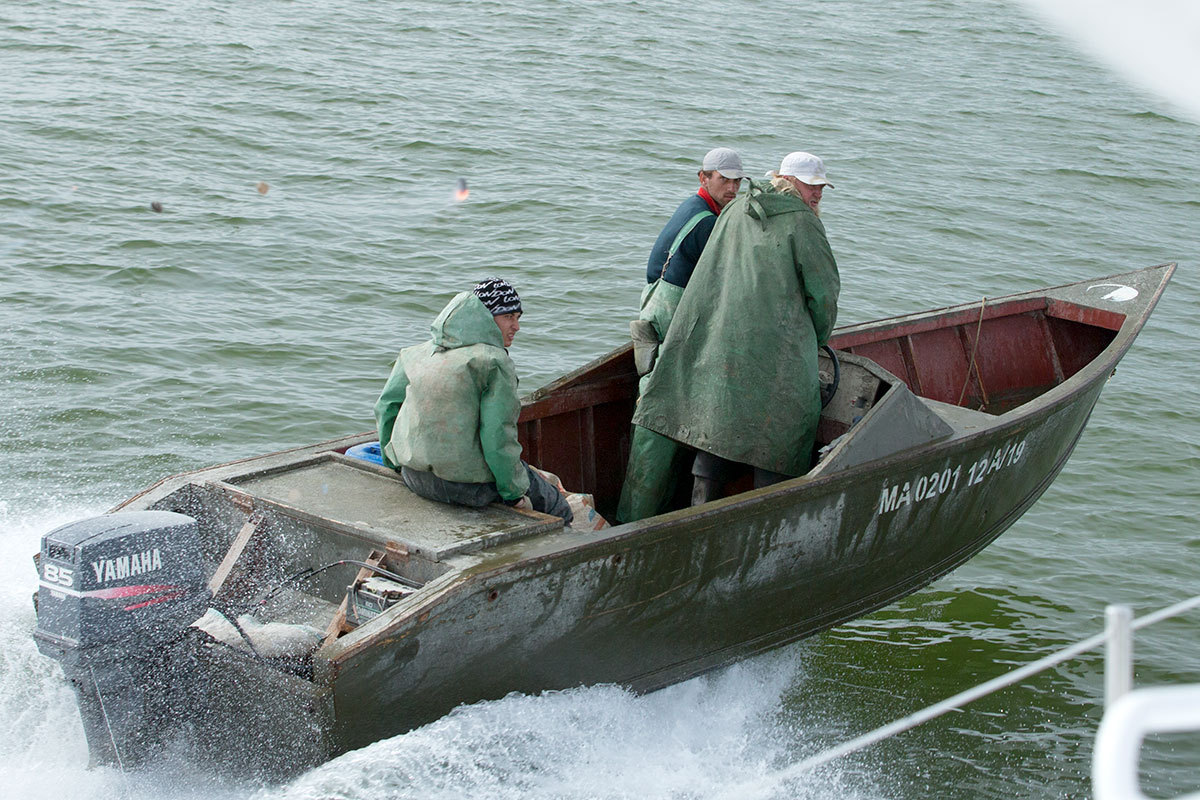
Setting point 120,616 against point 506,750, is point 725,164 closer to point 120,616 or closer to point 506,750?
point 506,750

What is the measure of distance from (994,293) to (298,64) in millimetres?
9694

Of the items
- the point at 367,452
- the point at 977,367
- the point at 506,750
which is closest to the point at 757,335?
the point at 367,452

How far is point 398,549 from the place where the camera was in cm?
457

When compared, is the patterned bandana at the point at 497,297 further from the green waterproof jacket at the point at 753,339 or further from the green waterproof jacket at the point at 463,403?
the green waterproof jacket at the point at 753,339

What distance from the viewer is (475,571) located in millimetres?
4324

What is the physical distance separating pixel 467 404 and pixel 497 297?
0.43m

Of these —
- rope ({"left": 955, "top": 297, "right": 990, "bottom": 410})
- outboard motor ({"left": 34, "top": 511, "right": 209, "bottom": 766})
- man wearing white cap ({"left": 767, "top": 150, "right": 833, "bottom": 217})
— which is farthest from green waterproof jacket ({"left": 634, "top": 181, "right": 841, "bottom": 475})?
rope ({"left": 955, "top": 297, "right": 990, "bottom": 410})

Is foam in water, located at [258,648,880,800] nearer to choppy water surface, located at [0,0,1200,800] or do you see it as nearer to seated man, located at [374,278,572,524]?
choppy water surface, located at [0,0,1200,800]

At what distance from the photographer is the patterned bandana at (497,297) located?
4.72 meters

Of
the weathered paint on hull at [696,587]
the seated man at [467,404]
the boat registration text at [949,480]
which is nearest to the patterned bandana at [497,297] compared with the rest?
the seated man at [467,404]

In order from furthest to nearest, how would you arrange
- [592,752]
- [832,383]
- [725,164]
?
[725,164] → [832,383] → [592,752]

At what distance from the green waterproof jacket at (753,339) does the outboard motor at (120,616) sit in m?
2.38

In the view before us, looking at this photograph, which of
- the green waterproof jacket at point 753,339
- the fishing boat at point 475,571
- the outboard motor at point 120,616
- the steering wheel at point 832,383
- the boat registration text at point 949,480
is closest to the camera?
the outboard motor at point 120,616

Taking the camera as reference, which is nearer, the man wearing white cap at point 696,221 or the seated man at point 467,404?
the seated man at point 467,404
